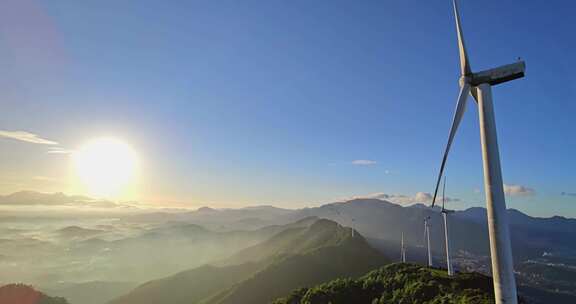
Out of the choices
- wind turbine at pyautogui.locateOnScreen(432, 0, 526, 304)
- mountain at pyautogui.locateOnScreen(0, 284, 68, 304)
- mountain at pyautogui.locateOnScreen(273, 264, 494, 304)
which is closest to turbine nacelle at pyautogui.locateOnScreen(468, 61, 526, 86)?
wind turbine at pyautogui.locateOnScreen(432, 0, 526, 304)

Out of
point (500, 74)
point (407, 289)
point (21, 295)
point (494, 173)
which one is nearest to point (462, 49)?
point (500, 74)

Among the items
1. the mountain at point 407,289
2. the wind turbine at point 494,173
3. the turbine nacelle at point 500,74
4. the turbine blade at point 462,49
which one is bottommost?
the mountain at point 407,289

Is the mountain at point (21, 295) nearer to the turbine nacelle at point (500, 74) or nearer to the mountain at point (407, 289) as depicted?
the mountain at point (407, 289)

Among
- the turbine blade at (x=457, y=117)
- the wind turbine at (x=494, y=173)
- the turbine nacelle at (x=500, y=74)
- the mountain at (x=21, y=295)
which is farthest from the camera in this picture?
the mountain at (x=21, y=295)

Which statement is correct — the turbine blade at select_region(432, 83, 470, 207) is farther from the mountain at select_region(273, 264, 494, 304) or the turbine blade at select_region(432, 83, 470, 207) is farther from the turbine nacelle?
the mountain at select_region(273, 264, 494, 304)

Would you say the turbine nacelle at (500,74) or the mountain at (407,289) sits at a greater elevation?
the turbine nacelle at (500,74)

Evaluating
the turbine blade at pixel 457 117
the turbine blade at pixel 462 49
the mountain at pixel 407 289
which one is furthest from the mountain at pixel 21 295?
the turbine blade at pixel 462 49

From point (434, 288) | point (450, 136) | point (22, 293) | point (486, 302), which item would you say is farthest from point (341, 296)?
point (22, 293)
